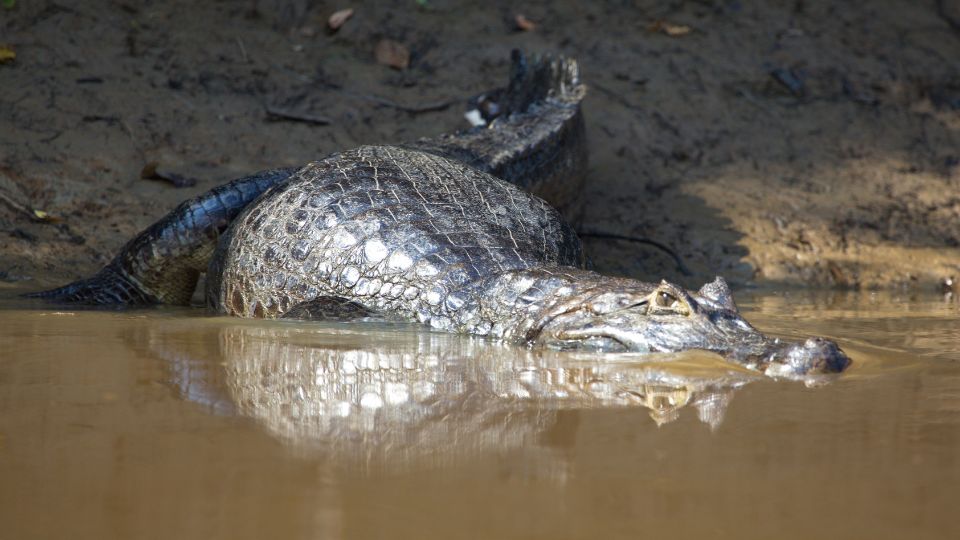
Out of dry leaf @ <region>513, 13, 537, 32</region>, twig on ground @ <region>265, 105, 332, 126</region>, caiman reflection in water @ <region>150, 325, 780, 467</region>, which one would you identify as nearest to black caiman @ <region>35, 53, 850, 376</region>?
caiman reflection in water @ <region>150, 325, 780, 467</region>

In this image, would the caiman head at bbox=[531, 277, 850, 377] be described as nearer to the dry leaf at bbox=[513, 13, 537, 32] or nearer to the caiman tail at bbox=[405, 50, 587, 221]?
the caiman tail at bbox=[405, 50, 587, 221]

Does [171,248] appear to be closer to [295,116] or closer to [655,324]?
[295,116]

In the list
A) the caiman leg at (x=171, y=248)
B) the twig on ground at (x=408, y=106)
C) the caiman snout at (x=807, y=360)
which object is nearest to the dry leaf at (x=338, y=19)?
the twig on ground at (x=408, y=106)

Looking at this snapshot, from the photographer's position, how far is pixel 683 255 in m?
6.75

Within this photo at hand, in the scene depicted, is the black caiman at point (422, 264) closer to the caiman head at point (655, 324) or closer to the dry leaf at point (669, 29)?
the caiman head at point (655, 324)

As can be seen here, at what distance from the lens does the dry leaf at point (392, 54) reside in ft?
27.9

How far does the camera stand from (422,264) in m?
4.10

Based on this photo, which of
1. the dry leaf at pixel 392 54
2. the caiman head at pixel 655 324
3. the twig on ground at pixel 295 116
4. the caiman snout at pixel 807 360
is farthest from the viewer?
the dry leaf at pixel 392 54

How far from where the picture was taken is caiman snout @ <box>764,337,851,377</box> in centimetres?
287

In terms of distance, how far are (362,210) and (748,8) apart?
22.1 ft

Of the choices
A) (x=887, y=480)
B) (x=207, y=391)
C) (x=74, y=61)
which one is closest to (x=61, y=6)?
(x=74, y=61)

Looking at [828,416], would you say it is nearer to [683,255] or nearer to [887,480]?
[887,480]

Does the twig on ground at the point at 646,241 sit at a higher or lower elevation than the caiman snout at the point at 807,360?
higher

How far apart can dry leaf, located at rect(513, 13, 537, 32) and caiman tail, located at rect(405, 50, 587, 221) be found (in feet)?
6.71
